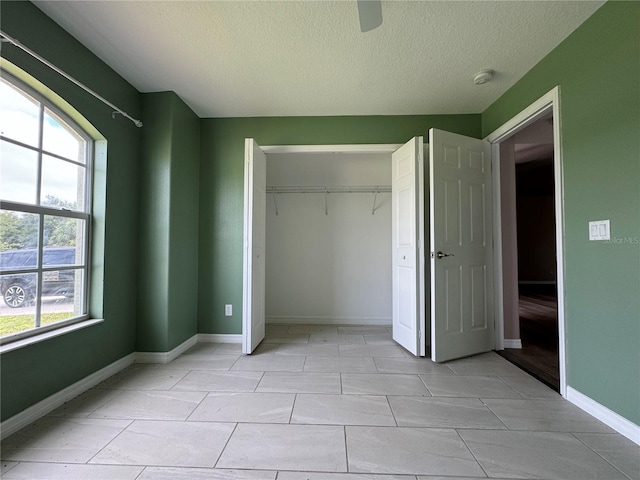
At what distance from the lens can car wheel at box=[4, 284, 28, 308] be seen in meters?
1.62

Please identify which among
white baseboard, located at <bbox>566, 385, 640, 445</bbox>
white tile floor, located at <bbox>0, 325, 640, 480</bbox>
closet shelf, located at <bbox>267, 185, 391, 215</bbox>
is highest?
closet shelf, located at <bbox>267, 185, 391, 215</bbox>

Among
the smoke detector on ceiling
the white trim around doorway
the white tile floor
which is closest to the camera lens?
the white tile floor

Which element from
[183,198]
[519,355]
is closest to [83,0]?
[183,198]

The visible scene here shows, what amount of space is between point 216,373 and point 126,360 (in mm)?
851

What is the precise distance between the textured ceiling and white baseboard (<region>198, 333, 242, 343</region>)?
2.44m

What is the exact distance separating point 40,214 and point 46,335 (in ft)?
2.54

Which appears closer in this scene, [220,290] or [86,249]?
[86,249]

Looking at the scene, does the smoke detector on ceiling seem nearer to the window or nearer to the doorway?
the doorway

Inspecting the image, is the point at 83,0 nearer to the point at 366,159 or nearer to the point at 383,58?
the point at 383,58

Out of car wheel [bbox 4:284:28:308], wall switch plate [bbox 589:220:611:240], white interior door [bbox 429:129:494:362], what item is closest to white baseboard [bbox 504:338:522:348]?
white interior door [bbox 429:129:494:362]

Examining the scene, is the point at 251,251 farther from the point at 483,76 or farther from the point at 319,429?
the point at 483,76

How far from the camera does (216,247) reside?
3.09 m

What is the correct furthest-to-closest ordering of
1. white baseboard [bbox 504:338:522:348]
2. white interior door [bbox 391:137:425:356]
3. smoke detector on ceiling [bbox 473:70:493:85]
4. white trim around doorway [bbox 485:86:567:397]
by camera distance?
white baseboard [bbox 504:338:522:348]
white interior door [bbox 391:137:425:356]
smoke detector on ceiling [bbox 473:70:493:85]
white trim around doorway [bbox 485:86:567:397]

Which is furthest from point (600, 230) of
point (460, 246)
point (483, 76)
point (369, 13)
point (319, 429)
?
point (319, 429)
